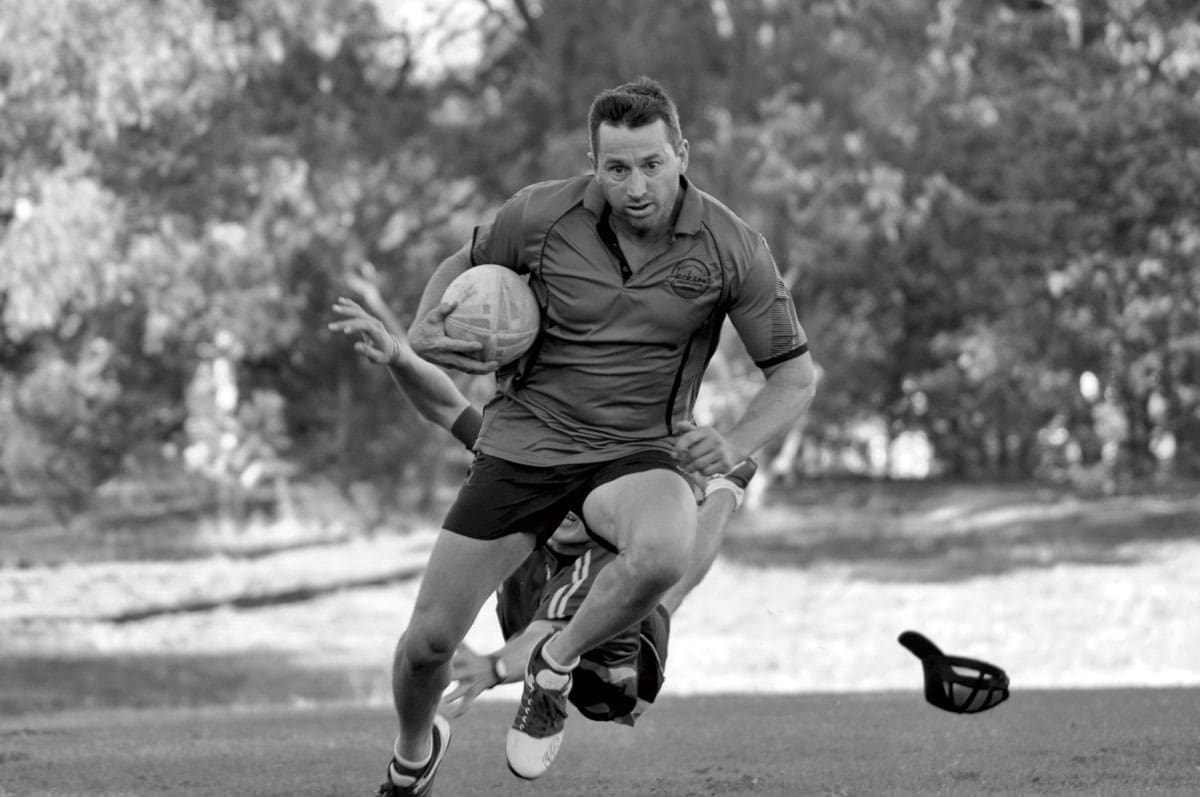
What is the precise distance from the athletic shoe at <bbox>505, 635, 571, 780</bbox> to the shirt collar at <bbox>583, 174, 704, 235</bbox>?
1687 millimetres

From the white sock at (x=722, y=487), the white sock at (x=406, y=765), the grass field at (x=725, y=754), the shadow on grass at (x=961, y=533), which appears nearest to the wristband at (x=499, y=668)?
the grass field at (x=725, y=754)

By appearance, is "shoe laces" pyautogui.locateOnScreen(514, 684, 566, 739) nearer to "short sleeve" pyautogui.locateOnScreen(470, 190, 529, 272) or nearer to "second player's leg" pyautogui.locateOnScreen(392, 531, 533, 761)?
"second player's leg" pyautogui.locateOnScreen(392, 531, 533, 761)

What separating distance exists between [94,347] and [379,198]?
5048 mm

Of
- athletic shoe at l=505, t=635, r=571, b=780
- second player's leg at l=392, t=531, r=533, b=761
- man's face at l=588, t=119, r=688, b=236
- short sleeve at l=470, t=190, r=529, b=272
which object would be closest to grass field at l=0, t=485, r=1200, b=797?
athletic shoe at l=505, t=635, r=571, b=780

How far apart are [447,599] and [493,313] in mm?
1047

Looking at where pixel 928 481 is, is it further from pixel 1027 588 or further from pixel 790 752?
pixel 790 752

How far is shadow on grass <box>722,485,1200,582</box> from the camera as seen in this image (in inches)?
1000

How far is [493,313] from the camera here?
21.8ft

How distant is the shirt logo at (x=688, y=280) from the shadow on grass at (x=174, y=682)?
1085 centimetres

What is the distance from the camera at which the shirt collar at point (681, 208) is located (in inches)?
266

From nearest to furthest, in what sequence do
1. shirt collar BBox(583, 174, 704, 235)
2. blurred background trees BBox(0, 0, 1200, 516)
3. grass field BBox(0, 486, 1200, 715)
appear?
shirt collar BBox(583, 174, 704, 235) < grass field BBox(0, 486, 1200, 715) < blurred background trees BBox(0, 0, 1200, 516)

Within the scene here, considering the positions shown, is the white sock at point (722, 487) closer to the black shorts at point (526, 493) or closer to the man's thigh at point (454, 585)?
the black shorts at point (526, 493)

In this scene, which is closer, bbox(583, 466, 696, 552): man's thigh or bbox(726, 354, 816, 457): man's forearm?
bbox(583, 466, 696, 552): man's thigh

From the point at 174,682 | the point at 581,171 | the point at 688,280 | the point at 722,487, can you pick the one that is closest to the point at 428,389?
the point at 688,280
